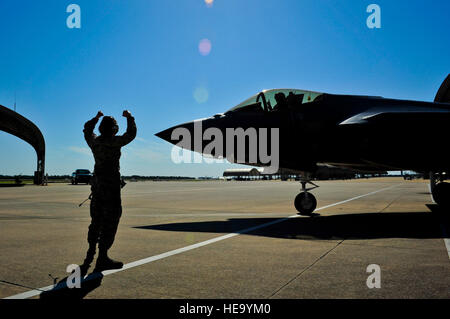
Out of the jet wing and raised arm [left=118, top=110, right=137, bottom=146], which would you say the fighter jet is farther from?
raised arm [left=118, top=110, right=137, bottom=146]

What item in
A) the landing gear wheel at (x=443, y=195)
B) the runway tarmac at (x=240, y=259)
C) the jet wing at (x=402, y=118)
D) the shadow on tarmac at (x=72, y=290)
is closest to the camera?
the shadow on tarmac at (x=72, y=290)

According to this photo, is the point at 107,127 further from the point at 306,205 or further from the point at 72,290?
the point at 306,205

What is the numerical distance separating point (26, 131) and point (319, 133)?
1808 inches

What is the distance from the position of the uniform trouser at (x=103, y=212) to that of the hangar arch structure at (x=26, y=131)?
40992 millimetres

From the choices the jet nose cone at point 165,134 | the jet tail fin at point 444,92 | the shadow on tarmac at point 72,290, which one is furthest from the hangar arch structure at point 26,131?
the jet tail fin at point 444,92

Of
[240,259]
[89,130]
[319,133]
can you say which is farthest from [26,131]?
[240,259]

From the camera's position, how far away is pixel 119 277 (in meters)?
3.57

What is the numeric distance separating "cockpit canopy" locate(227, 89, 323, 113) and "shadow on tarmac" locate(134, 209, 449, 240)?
10.1 ft

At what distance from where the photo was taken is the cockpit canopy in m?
9.16

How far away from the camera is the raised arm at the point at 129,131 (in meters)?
4.10

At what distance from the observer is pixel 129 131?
13.7 ft

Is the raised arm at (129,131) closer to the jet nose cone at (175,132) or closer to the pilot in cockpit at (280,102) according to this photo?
the jet nose cone at (175,132)

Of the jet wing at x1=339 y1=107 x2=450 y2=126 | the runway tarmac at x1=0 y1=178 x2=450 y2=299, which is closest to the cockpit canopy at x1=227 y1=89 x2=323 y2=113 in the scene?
the jet wing at x1=339 y1=107 x2=450 y2=126
